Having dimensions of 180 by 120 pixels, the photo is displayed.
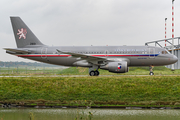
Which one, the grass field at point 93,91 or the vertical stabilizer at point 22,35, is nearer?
the grass field at point 93,91

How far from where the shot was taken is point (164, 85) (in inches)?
878

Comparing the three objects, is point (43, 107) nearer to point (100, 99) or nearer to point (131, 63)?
point (100, 99)

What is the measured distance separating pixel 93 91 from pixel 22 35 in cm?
1870

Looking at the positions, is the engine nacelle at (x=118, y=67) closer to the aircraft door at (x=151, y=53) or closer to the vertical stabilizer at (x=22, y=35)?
the aircraft door at (x=151, y=53)

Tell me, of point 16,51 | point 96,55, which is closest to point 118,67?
point 96,55

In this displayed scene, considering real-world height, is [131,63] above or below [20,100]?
above

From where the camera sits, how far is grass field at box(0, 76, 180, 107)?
63.6 feet

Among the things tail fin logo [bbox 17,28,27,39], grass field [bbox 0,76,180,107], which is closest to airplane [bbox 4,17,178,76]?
tail fin logo [bbox 17,28,27,39]

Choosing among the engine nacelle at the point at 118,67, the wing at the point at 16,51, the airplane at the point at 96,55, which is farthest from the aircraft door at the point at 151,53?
the wing at the point at 16,51

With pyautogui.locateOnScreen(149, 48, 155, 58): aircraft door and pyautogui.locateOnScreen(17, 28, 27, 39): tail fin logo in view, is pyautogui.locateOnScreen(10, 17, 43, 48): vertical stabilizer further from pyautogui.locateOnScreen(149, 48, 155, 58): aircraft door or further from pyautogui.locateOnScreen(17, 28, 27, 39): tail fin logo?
pyautogui.locateOnScreen(149, 48, 155, 58): aircraft door

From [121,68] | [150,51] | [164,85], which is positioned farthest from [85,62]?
[164,85]

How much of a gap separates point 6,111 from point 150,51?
20565 mm

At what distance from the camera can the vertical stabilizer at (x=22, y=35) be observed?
1390 inches

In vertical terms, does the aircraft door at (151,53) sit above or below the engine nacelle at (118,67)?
above
